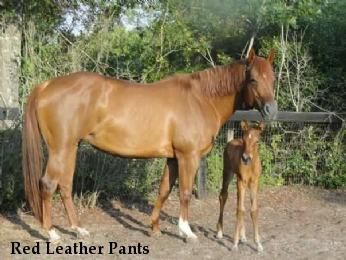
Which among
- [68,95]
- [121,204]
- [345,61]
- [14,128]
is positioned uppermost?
[345,61]

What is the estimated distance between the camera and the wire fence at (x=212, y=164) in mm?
6422

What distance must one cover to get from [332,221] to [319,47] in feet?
14.6

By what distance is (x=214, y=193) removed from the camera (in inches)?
316

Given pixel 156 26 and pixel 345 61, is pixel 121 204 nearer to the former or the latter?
pixel 156 26

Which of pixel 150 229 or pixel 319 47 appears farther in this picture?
pixel 319 47

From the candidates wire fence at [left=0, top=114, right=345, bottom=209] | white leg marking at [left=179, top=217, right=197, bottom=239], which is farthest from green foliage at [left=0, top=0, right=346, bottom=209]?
white leg marking at [left=179, top=217, right=197, bottom=239]

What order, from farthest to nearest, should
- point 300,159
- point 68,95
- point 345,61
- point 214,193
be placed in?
1. point 345,61
2. point 300,159
3. point 214,193
4. point 68,95

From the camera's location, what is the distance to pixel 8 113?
6.33 m

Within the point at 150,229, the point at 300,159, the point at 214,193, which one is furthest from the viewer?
the point at 300,159

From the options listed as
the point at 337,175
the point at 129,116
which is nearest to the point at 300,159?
the point at 337,175

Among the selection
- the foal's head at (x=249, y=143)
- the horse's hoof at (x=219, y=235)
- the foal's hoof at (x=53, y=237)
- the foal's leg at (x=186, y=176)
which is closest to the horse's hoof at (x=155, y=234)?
the foal's leg at (x=186, y=176)

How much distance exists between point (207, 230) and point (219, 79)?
1.86 metres

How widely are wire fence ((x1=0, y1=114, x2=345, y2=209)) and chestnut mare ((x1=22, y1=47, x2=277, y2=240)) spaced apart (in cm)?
142

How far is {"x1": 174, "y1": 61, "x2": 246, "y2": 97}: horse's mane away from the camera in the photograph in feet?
17.5
